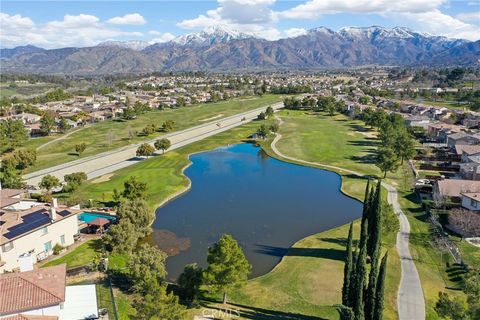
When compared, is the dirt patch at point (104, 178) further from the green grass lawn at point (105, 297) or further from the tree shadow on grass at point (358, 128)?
the tree shadow on grass at point (358, 128)

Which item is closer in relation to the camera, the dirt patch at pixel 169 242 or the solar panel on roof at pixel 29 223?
the solar panel on roof at pixel 29 223

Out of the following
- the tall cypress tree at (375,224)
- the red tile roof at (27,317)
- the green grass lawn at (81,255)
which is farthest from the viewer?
the green grass lawn at (81,255)

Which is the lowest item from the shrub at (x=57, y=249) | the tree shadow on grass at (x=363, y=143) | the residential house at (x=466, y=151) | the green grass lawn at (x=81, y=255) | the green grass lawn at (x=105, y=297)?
the green grass lawn at (x=81, y=255)

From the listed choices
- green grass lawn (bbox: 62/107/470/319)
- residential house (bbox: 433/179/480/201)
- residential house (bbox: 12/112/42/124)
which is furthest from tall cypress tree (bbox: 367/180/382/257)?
residential house (bbox: 12/112/42/124)

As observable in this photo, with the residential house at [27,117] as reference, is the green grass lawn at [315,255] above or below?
below

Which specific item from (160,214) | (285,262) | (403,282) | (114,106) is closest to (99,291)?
(285,262)

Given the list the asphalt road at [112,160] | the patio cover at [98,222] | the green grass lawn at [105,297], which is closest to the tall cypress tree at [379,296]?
the green grass lawn at [105,297]

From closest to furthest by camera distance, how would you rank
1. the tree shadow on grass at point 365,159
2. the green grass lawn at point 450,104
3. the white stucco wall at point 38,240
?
the white stucco wall at point 38,240 → the tree shadow on grass at point 365,159 → the green grass lawn at point 450,104

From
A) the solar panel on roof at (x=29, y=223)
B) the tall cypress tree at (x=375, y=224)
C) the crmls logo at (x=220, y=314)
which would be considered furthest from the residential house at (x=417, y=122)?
the solar panel on roof at (x=29, y=223)

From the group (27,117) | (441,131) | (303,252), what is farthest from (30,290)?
(27,117)
